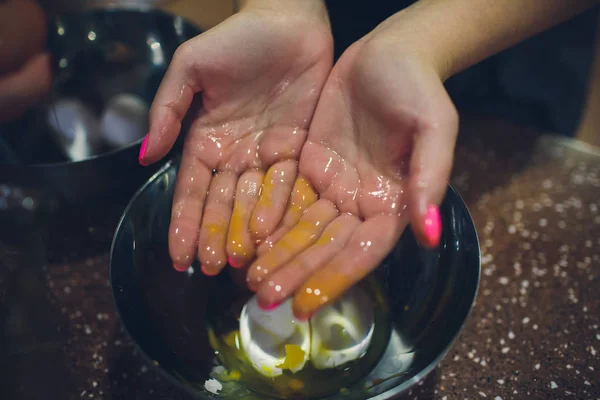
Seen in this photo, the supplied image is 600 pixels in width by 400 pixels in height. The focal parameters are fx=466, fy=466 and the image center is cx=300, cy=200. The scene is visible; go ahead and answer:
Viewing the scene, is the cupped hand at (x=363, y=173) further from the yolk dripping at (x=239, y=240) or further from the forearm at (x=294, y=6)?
the forearm at (x=294, y=6)

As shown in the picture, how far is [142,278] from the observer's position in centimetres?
66

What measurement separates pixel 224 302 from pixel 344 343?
20 cm

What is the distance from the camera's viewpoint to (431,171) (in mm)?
536

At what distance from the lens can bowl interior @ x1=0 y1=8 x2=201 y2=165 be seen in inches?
41.1

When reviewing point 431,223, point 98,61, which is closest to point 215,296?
point 431,223

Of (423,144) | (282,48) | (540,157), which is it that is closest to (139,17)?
(282,48)

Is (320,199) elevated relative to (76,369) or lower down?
elevated

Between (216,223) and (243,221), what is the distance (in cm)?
4

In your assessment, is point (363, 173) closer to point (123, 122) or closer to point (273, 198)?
point (273, 198)

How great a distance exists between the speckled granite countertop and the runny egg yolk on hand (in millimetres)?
135

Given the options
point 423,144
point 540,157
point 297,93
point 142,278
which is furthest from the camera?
point 540,157

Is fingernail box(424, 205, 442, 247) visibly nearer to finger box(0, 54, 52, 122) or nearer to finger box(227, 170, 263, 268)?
finger box(227, 170, 263, 268)

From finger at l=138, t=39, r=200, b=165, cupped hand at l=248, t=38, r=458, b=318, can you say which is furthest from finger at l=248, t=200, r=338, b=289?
finger at l=138, t=39, r=200, b=165

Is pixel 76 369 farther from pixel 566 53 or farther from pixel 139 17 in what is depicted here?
pixel 566 53
